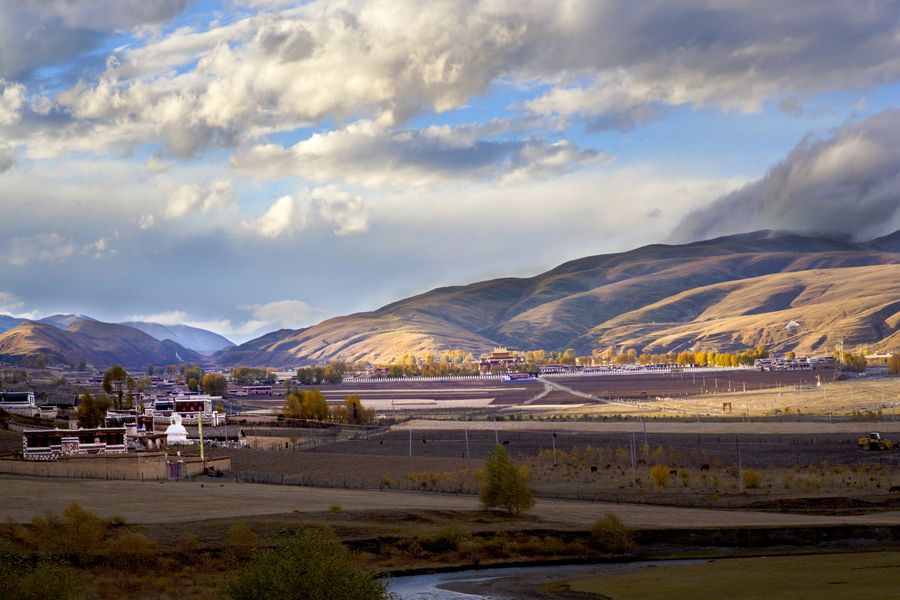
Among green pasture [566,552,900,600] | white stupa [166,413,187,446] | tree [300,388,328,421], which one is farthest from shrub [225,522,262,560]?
tree [300,388,328,421]

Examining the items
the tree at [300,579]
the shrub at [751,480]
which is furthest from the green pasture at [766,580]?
the shrub at [751,480]

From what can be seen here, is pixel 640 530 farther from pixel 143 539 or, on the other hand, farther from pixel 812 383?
pixel 812 383

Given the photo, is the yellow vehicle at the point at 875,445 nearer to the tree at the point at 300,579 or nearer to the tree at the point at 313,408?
the tree at the point at 300,579

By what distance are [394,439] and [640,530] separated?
2319 inches

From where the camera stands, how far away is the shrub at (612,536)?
41469 mm

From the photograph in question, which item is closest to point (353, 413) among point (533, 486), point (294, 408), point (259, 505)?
point (294, 408)

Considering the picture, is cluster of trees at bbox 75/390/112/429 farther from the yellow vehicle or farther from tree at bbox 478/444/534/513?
the yellow vehicle

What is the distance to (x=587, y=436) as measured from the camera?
95.6 meters

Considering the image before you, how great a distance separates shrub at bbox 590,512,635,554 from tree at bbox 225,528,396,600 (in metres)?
20.1

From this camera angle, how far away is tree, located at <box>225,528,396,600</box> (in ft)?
76.1

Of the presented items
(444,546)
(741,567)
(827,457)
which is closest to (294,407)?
(827,457)

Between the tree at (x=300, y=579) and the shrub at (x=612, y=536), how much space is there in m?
20.1

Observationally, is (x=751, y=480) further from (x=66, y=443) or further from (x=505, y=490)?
(x=66, y=443)

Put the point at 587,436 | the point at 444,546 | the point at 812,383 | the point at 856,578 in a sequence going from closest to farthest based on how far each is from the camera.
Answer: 1. the point at 856,578
2. the point at 444,546
3. the point at 587,436
4. the point at 812,383
